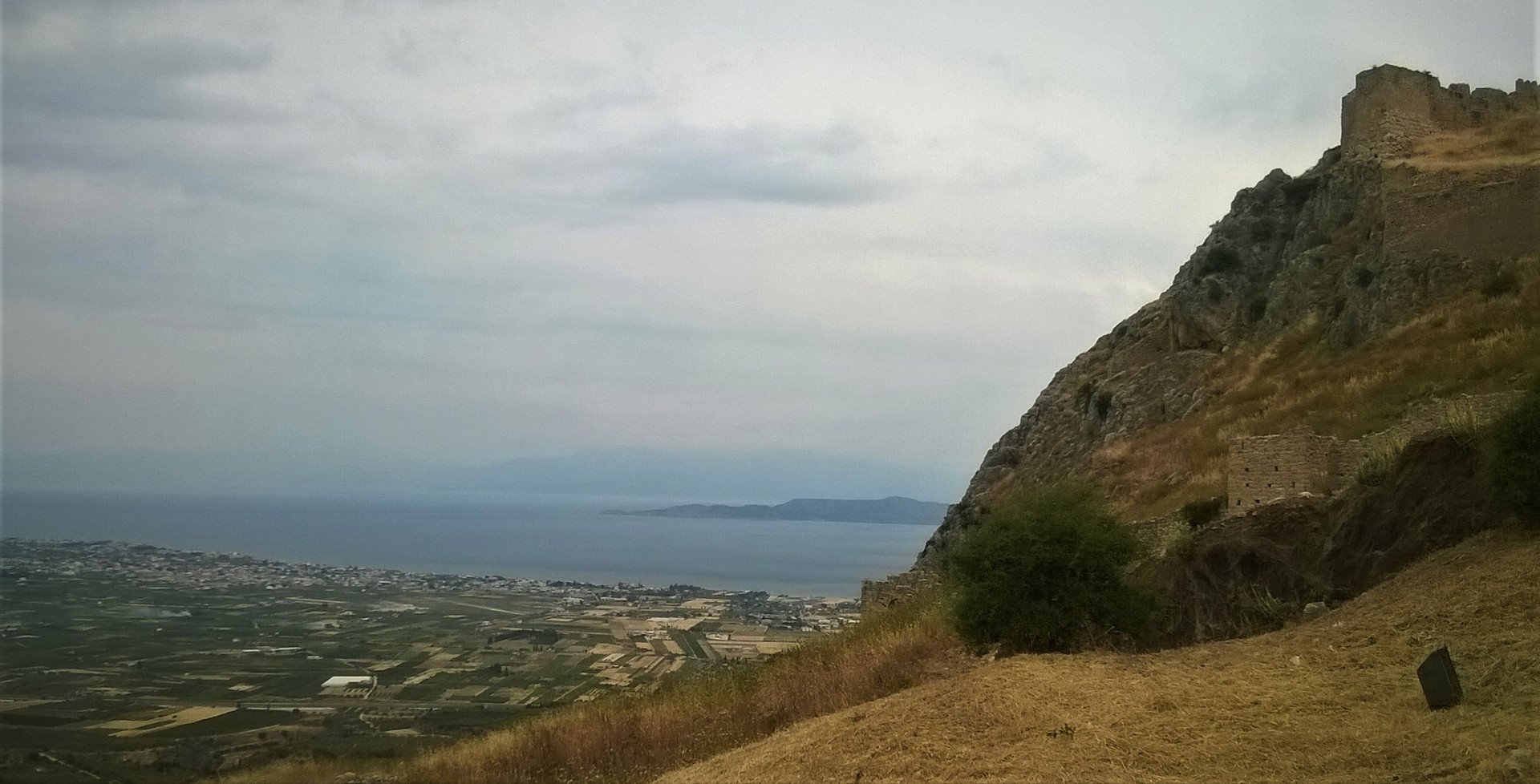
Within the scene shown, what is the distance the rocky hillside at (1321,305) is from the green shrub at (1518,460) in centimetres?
774

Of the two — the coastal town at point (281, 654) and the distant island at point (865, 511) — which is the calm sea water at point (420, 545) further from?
the distant island at point (865, 511)

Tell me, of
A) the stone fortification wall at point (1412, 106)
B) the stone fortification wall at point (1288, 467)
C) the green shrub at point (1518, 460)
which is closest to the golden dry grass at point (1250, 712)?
the green shrub at point (1518, 460)

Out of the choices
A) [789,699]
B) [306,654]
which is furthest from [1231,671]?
[306,654]

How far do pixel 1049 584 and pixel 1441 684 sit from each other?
4.71m

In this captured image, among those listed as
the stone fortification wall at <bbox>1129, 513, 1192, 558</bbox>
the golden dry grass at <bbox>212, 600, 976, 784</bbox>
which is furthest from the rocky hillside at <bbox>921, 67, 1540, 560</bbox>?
the golden dry grass at <bbox>212, 600, 976, 784</bbox>

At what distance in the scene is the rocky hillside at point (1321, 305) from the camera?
74.8ft

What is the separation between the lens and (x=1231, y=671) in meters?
9.03

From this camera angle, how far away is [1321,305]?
30.3 metres

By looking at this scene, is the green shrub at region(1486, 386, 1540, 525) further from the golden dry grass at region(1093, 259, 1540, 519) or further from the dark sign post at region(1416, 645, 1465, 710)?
the golden dry grass at region(1093, 259, 1540, 519)

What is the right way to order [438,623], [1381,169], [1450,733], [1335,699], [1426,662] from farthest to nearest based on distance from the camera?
[1381,169], [438,623], [1335,699], [1426,662], [1450,733]

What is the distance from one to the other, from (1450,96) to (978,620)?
97.0 feet

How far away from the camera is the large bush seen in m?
11.4

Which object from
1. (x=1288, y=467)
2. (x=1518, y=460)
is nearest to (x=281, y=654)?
(x=1518, y=460)

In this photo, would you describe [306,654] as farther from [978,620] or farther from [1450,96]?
[1450,96]
